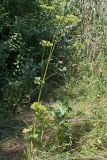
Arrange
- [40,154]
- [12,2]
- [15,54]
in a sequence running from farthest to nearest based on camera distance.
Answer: [12,2] → [15,54] → [40,154]

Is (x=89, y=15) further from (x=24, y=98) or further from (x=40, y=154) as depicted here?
(x=40, y=154)

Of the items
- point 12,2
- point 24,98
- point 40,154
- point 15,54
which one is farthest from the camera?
point 12,2

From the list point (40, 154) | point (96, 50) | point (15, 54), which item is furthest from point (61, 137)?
point (96, 50)

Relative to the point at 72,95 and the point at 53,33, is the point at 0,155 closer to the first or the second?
the point at 72,95

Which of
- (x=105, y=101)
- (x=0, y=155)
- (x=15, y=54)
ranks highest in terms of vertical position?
(x=15, y=54)

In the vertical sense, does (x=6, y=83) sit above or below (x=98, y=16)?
below

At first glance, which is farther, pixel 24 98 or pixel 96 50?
pixel 96 50

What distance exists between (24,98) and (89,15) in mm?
1663

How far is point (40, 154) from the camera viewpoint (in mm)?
3689

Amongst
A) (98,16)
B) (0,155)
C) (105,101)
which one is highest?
(98,16)

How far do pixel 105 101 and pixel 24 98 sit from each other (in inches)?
38.6

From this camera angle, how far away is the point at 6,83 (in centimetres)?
479

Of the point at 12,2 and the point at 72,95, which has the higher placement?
the point at 12,2

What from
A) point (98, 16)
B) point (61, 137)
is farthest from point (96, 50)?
point (61, 137)
